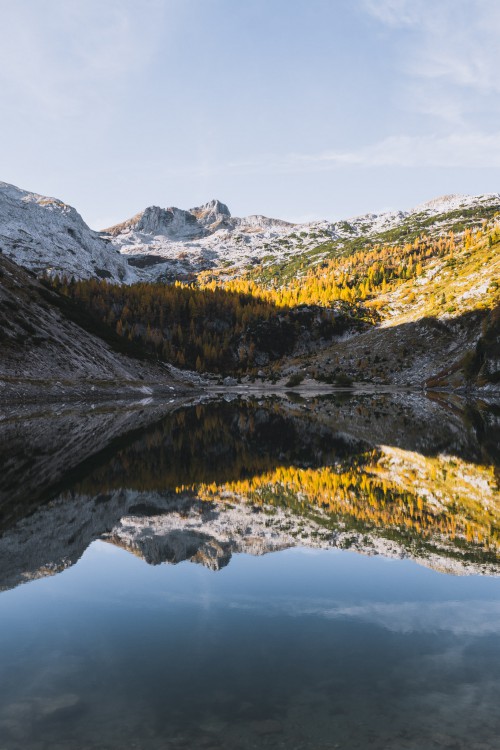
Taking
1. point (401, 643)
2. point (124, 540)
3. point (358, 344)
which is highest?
point (358, 344)

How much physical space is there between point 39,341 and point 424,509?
90.8m

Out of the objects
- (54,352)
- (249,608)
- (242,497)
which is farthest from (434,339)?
(249,608)

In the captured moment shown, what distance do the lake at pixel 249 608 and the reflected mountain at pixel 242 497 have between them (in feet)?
0.43

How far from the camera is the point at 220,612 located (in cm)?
1152

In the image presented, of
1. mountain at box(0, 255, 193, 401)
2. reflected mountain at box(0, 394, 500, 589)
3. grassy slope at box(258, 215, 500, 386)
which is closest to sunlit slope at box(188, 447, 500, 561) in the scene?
reflected mountain at box(0, 394, 500, 589)

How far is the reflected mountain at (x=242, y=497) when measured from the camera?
53.7 ft

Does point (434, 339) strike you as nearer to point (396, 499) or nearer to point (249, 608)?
point (396, 499)

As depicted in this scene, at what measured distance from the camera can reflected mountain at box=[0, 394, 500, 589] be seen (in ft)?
53.7

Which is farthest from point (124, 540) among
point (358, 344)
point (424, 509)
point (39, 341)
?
point (358, 344)

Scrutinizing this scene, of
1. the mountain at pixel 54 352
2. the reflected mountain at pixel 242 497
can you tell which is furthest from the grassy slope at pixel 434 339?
the reflected mountain at pixel 242 497

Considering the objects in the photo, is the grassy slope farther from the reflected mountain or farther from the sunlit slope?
the sunlit slope

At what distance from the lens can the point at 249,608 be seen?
11836 mm

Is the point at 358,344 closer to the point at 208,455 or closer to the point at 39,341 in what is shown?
the point at 39,341

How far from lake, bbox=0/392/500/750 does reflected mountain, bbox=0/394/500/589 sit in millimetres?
130
